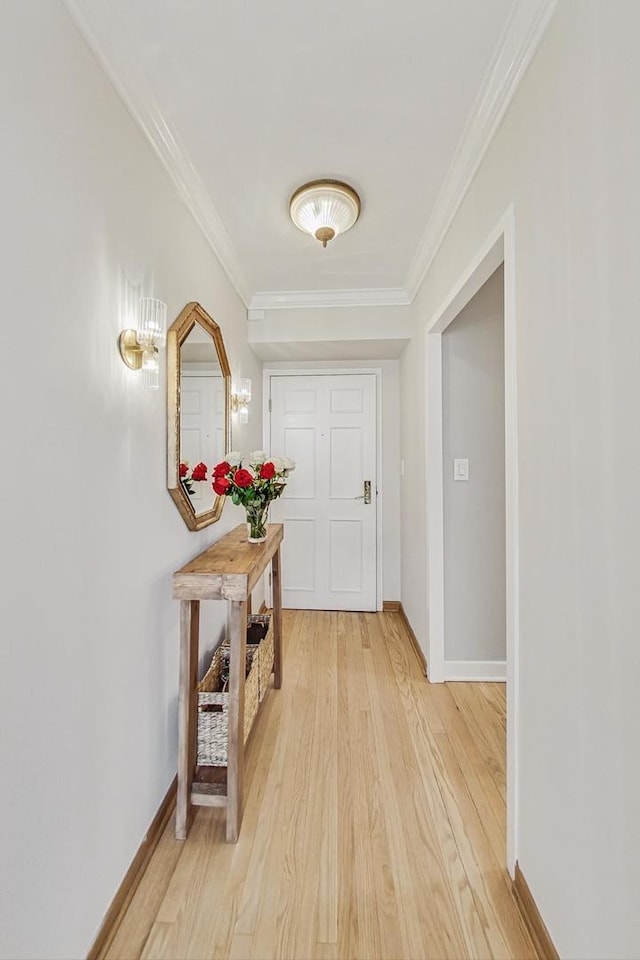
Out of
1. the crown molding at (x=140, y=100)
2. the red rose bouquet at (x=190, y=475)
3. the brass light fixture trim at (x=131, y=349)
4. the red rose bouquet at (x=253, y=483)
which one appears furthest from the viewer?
the red rose bouquet at (x=253, y=483)

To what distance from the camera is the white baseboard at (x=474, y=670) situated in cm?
265

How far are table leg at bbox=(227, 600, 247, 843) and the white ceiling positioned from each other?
1.66 metres

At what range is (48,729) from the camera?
0.99m

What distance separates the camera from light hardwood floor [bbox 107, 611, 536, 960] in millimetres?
1217

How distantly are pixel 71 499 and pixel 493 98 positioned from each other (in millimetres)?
1708

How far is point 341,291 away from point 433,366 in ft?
3.05

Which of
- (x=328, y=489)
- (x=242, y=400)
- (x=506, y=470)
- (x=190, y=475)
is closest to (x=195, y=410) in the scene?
(x=190, y=475)

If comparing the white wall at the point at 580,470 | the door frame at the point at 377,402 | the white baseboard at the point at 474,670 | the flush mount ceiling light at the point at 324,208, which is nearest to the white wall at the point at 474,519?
the white baseboard at the point at 474,670

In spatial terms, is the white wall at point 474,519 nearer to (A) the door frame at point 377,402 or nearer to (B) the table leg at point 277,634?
(B) the table leg at point 277,634

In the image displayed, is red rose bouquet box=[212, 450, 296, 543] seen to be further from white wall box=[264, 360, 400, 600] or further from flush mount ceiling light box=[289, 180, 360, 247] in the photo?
white wall box=[264, 360, 400, 600]

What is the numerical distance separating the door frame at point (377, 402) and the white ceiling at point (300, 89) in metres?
1.66

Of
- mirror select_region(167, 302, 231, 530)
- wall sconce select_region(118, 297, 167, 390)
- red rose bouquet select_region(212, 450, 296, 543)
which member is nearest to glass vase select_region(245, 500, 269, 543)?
red rose bouquet select_region(212, 450, 296, 543)

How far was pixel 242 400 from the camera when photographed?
9.29 ft

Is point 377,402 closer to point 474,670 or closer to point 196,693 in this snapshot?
point 474,670
